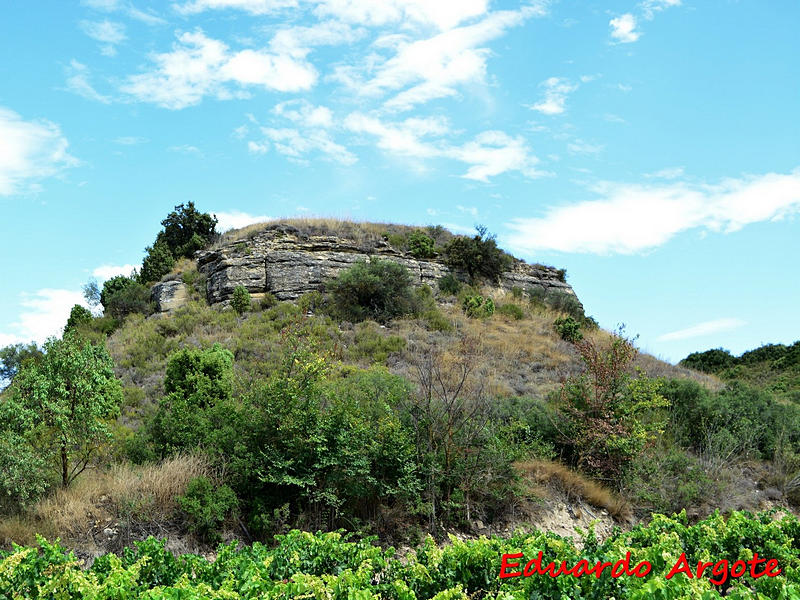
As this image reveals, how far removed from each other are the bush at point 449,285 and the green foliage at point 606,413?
54.8 feet

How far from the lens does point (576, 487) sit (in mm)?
11258

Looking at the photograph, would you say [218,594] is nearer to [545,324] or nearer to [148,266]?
[545,324]

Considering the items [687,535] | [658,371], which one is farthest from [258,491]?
[658,371]

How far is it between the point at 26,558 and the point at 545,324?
24.4m

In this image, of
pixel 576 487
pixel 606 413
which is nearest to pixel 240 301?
pixel 606 413

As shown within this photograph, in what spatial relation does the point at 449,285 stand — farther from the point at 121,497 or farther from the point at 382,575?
the point at 382,575

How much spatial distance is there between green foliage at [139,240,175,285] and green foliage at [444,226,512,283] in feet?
47.0

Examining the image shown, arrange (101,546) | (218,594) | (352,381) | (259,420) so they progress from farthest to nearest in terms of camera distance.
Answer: (352,381)
(259,420)
(101,546)
(218,594)

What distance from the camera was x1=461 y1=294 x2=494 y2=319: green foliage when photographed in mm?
27188

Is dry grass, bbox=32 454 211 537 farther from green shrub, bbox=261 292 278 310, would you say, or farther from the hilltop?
green shrub, bbox=261 292 278 310

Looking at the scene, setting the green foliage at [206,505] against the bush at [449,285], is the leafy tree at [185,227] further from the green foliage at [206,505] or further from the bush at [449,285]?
the green foliage at [206,505]

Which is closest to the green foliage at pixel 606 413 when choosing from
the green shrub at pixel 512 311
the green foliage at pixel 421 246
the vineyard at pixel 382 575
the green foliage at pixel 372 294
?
the vineyard at pixel 382 575

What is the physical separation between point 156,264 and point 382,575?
3006cm

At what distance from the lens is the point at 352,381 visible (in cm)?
1226
